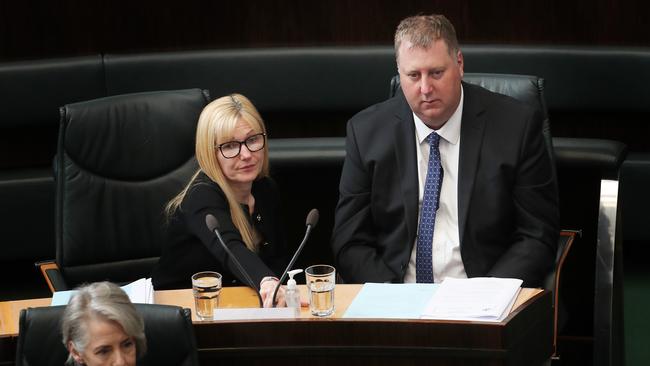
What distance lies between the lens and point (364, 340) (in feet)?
8.68

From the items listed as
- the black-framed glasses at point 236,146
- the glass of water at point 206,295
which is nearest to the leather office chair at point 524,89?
the black-framed glasses at point 236,146

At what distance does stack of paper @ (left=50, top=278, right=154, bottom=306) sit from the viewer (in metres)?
2.80

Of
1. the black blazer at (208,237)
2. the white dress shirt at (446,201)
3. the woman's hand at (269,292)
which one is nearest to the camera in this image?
the woman's hand at (269,292)

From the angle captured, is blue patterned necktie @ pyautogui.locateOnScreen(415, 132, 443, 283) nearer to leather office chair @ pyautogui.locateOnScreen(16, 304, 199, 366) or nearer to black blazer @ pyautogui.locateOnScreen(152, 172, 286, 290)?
black blazer @ pyautogui.locateOnScreen(152, 172, 286, 290)

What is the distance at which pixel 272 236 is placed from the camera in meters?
3.34

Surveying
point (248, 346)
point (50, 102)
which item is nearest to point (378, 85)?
point (50, 102)

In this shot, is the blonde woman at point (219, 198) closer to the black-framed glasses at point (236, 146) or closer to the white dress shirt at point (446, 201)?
the black-framed glasses at point (236, 146)

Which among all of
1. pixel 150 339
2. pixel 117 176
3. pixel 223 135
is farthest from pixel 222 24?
pixel 150 339

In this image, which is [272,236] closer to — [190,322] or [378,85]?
[190,322]

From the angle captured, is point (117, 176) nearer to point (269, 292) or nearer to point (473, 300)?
point (269, 292)

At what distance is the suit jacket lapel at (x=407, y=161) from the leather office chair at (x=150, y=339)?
0.99m

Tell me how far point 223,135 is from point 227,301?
1.79ft

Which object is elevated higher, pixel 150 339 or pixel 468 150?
pixel 468 150

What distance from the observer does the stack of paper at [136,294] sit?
2805 millimetres
